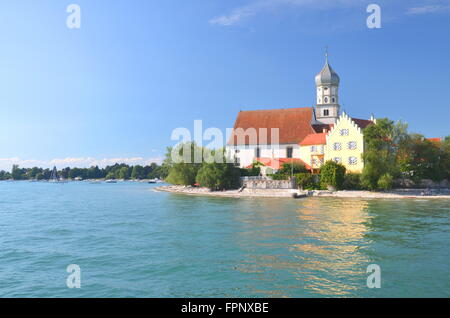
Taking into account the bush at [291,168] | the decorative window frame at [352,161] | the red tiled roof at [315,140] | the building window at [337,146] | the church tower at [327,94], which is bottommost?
the bush at [291,168]

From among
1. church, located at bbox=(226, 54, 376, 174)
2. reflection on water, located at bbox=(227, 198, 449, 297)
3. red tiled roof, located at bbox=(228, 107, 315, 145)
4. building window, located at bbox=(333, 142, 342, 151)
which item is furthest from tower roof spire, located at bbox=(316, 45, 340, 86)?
reflection on water, located at bbox=(227, 198, 449, 297)

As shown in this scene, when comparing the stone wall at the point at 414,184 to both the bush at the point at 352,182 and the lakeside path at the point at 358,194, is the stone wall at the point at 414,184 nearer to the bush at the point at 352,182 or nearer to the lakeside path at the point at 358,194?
the lakeside path at the point at 358,194

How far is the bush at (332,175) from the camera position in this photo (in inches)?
2117

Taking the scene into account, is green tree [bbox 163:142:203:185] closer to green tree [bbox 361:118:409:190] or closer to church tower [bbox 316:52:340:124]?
church tower [bbox 316:52:340:124]

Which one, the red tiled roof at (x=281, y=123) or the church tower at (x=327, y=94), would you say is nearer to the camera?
the church tower at (x=327, y=94)

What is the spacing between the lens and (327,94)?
72.5 m

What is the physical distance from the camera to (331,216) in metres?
30.8

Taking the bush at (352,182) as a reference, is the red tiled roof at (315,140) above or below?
above

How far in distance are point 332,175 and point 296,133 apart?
1915 centimetres

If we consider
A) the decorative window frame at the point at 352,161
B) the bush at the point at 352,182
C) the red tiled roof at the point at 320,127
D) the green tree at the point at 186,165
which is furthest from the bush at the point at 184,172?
the bush at the point at 352,182

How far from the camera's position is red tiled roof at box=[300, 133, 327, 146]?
61.8 metres

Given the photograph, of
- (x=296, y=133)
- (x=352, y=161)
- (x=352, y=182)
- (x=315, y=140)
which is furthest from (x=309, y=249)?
(x=296, y=133)

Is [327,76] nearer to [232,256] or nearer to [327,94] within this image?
[327,94]
